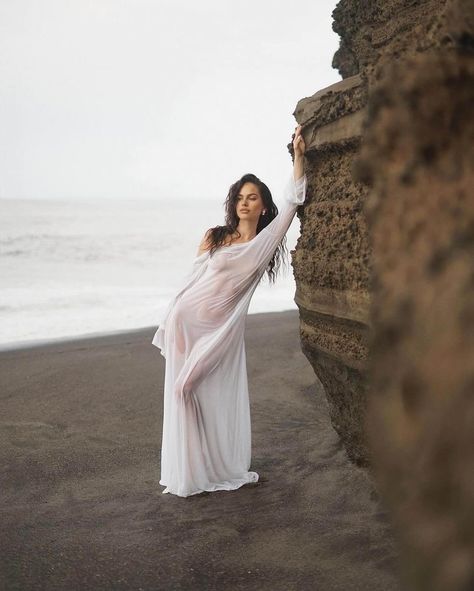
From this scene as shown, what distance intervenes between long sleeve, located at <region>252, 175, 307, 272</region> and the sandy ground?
1.21m

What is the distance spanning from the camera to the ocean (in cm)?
1283

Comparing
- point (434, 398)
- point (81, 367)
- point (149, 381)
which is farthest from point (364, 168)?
point (81, 367)

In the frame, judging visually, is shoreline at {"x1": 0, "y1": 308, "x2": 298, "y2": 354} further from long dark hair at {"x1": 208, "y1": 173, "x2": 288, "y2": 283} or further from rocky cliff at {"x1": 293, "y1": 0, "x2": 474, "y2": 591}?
rocky cliff at {"x1": 293, "y1": 0, "x2": 474, "y2": 591}

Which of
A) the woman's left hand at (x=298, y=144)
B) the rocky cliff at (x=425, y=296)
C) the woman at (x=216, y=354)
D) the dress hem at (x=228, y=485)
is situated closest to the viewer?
the rocky cliff at (x=425, y=296)

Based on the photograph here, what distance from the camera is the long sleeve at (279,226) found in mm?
4031

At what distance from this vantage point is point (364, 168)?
141cm

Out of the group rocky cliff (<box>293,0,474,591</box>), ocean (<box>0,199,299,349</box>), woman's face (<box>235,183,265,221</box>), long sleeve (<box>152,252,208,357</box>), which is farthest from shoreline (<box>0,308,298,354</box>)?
rocky cliff (<box>293,0,474,591</box>)

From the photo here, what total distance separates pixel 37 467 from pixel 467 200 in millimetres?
4126

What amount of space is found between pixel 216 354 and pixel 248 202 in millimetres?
950

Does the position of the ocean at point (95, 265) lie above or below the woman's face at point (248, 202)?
below

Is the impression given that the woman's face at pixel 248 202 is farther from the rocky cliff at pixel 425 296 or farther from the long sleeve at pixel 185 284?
the rocky cliff at pixel 425 296

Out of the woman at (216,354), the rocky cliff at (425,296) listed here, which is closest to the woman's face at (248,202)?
the woman at (216,354)

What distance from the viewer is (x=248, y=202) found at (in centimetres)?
487

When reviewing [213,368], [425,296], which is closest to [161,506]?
[213,368]
